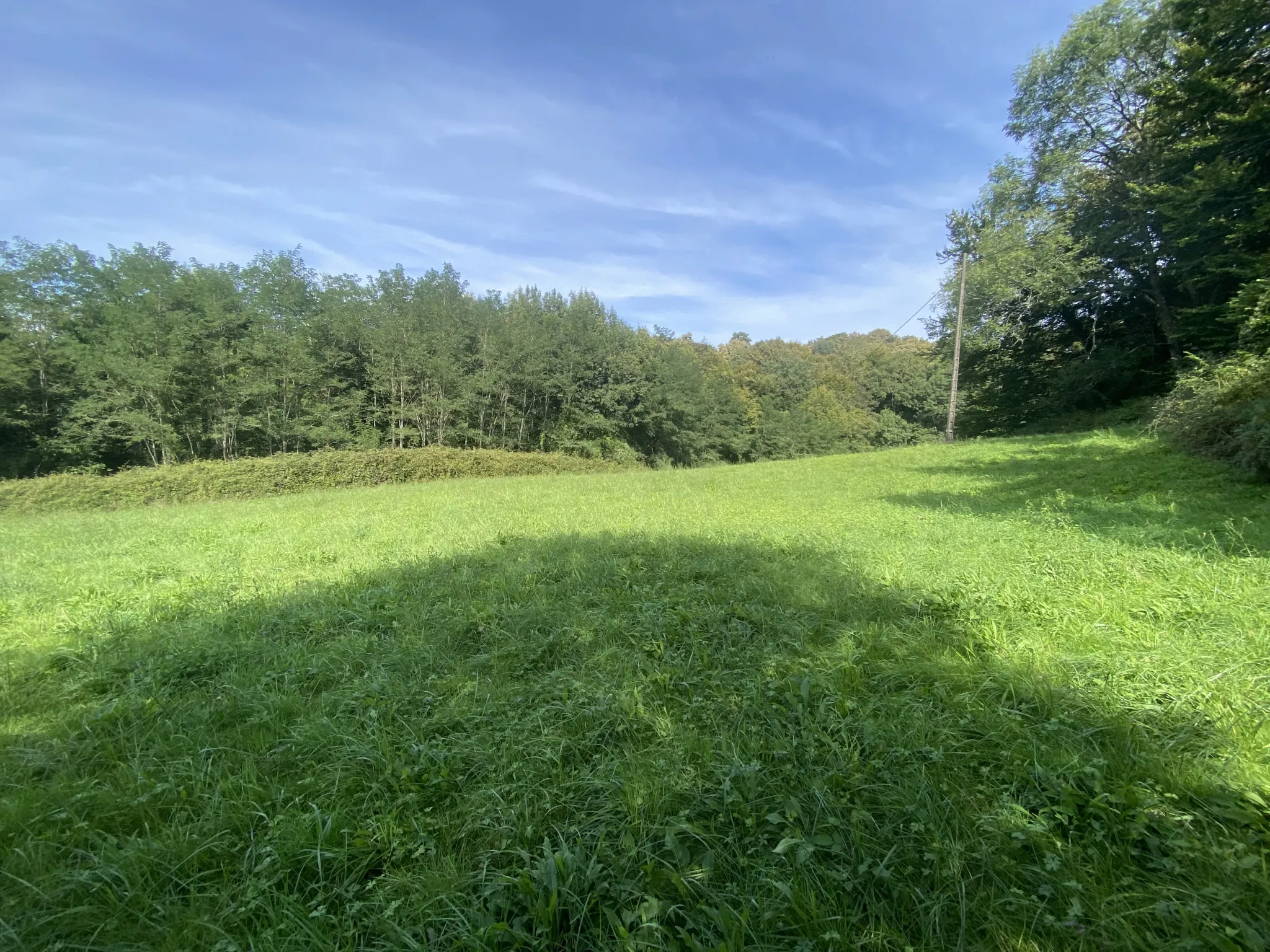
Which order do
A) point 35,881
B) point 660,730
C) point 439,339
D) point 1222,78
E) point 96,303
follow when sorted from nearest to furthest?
point 35,881, point 660,730, point 1222,78, point 96,303, point 439,339

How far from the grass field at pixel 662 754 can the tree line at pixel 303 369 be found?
20.6 m

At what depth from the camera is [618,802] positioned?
203 cm

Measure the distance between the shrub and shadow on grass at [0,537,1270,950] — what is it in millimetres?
5849

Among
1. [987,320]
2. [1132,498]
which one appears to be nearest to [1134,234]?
[987,320]

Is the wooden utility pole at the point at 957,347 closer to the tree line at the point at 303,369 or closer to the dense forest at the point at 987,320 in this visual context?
the dense forest at the point at 987,320

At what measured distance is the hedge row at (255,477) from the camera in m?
14.0

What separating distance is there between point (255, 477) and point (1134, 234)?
30.9 meters

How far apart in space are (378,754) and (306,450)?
2625cm

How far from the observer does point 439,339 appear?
86.9 ft

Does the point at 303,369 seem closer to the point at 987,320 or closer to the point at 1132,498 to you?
the point at 1132,498

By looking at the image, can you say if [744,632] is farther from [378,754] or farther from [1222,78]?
[1222,78]

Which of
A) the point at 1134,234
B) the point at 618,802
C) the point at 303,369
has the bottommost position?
the point at 618,802

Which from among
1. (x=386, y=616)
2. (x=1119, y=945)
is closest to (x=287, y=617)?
(x=386, y=616)

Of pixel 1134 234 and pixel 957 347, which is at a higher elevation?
pixel 1134 234
